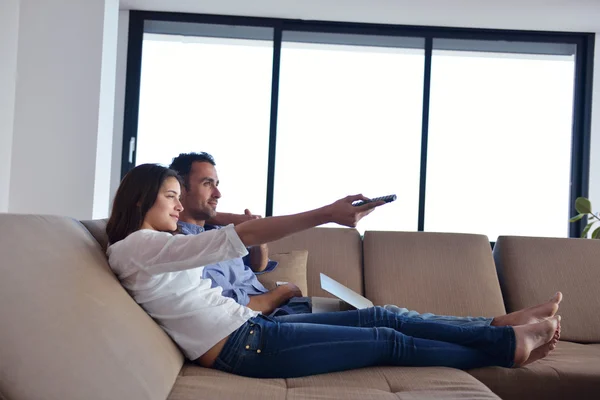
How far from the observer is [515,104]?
5125 millimetres

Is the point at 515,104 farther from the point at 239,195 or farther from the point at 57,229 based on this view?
the point at 57,229

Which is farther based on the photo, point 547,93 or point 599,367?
point 547,93

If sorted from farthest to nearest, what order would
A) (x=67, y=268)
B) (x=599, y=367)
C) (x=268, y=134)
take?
(x=268, y=134)
(x=599, y=367)
(x=67, y=268)

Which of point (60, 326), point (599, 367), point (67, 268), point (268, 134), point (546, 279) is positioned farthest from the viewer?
point (268, 134)

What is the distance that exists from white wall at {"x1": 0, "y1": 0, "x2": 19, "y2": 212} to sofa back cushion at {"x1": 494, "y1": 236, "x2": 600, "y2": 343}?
2833mm

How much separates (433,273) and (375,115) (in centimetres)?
264

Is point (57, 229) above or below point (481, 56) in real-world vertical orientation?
below

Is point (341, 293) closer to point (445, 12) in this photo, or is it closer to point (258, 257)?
point (258, 257)

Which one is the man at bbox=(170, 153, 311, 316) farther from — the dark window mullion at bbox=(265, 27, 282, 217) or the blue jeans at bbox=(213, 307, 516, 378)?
the dark window mullion at bbox=(265, 27, 282, 217)

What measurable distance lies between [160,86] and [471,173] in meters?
2.53

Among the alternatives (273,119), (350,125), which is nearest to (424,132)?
(350,125)

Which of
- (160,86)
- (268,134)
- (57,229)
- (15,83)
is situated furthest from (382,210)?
(57,229)

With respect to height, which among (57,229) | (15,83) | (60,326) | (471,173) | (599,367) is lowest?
(599,367)

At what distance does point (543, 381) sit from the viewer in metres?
1.87
